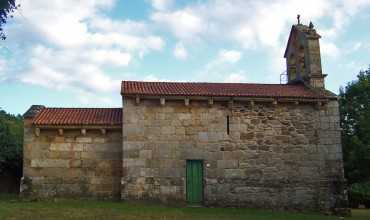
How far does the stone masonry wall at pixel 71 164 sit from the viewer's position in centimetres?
1642

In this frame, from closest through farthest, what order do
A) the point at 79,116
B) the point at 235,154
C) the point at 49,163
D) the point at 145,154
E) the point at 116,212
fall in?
the point at 116,212 < the point at 145,154 < the point at 49,163 < the point at 235,154 < the point at 79,116

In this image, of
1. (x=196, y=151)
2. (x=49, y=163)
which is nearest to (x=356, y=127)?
(x=196, y=151)

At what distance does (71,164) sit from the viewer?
16.6 m

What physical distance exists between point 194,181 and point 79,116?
549cm

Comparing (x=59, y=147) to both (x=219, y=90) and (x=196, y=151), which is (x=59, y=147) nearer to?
(x=196, y=151)

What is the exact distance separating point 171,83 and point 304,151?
6363 mm

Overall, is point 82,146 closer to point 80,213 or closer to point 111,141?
point 111,141

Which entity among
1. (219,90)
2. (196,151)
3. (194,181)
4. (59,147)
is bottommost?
(194,181)

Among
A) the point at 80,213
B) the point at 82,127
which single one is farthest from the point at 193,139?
the point at 80,213

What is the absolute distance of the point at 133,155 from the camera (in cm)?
1627

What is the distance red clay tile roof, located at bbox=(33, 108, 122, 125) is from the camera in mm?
16656

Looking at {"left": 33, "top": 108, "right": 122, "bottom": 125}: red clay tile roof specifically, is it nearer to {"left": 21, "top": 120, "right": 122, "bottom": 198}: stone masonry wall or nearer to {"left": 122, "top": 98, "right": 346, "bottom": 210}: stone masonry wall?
{"left": 21, "top": 120, "right": 122, "bottom": 198}: stone masonry wall

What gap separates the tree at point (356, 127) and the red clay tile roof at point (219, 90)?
10.7 m

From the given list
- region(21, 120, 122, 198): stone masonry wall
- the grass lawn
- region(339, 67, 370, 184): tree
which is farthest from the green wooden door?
region(339, 67, 370, 184): tree
